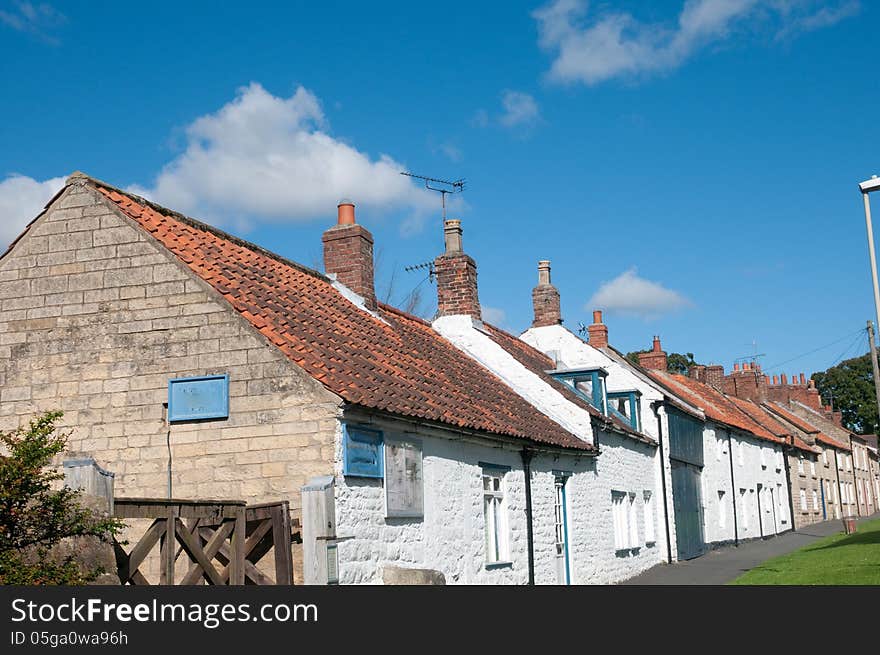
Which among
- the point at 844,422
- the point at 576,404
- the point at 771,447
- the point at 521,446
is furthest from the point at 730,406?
the point at 844,422

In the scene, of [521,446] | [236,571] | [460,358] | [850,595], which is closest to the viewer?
[850,595]

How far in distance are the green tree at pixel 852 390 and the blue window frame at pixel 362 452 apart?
9045cm

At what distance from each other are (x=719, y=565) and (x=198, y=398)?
19.7 metres

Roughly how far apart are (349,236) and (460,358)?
3.81 metres

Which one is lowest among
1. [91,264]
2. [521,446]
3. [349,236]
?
[521,446]

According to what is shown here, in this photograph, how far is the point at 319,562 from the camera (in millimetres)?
12016

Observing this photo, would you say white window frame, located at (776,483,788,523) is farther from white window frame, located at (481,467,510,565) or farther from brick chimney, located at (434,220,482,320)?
white window frame, located at (481,467,510,565)

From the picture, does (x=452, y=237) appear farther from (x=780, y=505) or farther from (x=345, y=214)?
(x=780, y=505)

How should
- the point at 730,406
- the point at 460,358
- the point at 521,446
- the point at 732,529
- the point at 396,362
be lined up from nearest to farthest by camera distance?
the point at 396,362 < the point at 521,446 < the point at 460,358 < the point at 732,529 < the point at 730,406

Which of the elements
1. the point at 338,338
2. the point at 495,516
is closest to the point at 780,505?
the point at 495,516

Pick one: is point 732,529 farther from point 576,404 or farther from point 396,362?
point 396,362

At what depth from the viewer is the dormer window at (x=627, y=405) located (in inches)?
1105

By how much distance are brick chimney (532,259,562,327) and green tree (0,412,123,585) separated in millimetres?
21495

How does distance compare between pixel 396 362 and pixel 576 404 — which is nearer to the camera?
pixel 396 362
